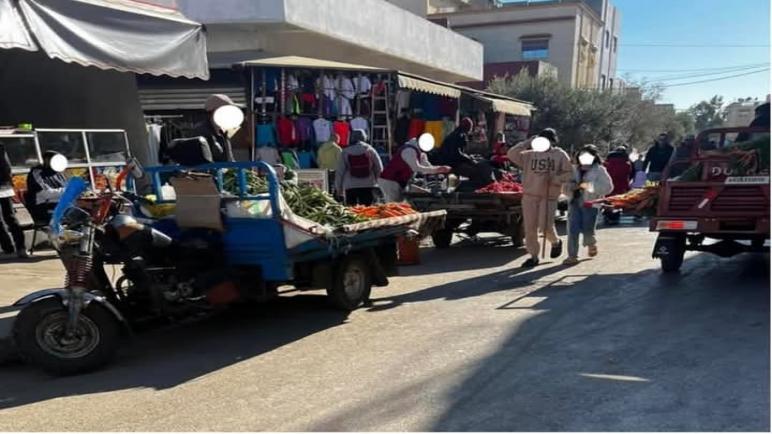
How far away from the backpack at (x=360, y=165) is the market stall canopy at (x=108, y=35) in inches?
89.8

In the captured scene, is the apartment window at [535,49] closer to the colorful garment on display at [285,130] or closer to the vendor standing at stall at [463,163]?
the colorful garment on display at [285,130]

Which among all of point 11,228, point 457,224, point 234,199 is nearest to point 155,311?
point 234,199

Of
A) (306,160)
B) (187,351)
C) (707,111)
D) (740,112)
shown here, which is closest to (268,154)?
(306,160)

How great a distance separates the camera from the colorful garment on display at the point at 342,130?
14227 mm

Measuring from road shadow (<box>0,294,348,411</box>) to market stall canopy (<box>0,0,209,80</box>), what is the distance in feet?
10.3

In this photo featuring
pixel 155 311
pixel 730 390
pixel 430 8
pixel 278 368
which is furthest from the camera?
pixel 430 8

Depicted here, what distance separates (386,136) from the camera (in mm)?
15109

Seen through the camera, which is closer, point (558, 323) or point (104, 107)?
point (558, 323)

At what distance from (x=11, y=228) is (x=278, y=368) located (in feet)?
19.6

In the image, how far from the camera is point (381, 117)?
49.5 ft

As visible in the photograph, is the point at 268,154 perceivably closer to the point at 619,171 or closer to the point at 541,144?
the point at 541,144

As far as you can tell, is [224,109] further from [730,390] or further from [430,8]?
[430,8]

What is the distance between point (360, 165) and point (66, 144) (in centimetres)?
467

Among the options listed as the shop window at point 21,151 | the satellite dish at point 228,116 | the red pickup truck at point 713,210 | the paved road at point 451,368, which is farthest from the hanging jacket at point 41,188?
Result: the red pickup truck at point 713,210
